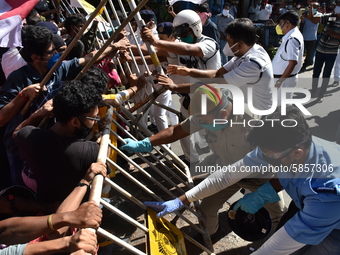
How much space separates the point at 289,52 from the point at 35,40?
3.33 metres

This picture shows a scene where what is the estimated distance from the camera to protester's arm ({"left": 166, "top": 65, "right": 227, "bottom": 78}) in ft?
10.2

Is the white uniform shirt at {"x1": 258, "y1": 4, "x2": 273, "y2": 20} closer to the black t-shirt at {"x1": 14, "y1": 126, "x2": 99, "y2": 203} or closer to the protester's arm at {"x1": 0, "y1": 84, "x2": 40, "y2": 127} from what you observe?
the protester's arm at {"x1": 0, "y1": 84, "x2": 40, "y2": 127}

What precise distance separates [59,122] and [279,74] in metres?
3.47

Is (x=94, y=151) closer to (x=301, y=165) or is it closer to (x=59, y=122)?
(x=59, y=122)

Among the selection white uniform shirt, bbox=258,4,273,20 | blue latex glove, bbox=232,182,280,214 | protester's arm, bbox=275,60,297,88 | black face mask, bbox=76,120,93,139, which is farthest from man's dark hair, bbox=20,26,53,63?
white uniform shirt, bbox=258,4,273,20

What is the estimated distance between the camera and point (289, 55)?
4.25m

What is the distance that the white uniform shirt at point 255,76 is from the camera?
2.95 meters

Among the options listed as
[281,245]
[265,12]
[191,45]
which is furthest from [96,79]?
[265,12]

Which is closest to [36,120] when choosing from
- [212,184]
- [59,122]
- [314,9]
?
[59,122]

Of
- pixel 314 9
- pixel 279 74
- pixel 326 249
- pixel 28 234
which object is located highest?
pixel 28 234

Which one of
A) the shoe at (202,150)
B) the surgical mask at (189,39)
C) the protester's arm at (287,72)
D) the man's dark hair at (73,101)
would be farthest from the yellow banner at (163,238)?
the protester's arm at (287,72)

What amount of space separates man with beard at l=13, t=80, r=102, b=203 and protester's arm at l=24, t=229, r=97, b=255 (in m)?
0.48

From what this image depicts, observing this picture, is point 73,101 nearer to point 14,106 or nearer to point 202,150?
point 14,106

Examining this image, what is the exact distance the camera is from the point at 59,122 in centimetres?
195
